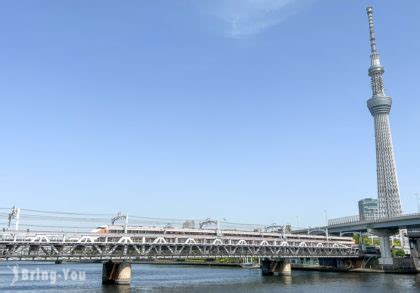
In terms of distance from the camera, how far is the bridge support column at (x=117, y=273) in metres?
85.2

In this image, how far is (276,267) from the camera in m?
120

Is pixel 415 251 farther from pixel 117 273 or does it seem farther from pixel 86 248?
pixel 86 248

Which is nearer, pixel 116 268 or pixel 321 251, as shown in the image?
pixel 116 268

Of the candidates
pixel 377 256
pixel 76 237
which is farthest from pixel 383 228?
pixel 76 237

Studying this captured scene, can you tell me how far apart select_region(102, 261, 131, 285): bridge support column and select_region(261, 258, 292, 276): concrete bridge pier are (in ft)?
162

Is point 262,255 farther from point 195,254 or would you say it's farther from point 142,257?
point 142,257

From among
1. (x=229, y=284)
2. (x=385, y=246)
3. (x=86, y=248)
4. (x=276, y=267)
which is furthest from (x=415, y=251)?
(x=86, y=248)

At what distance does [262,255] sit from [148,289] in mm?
43783

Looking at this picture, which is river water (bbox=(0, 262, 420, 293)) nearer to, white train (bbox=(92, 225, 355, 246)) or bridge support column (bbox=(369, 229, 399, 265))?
white train (bbox=(92, 225, 355, 246))

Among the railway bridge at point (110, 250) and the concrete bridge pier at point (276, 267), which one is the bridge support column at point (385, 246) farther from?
the concrete bridge pier at point (276, 267)

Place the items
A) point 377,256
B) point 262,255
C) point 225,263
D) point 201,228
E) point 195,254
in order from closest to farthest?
point 195,254
point 262,255
point 201,228
point 377,256
point 225,263

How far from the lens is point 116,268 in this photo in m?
87.2

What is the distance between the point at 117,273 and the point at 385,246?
313ft

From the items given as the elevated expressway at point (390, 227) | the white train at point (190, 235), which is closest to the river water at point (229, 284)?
the white train at point (190, 235)
